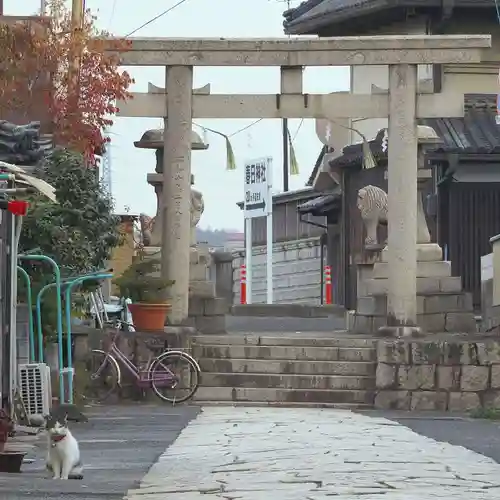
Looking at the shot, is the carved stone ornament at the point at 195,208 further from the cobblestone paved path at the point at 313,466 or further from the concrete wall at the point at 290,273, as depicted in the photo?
the concrete wall at the point at 290,273

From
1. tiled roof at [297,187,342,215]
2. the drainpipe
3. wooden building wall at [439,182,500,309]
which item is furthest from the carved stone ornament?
the drainpipe

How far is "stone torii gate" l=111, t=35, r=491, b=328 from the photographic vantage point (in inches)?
999

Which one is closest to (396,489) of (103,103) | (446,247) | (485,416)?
(485,416)

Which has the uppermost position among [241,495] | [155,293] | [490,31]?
[490,31]

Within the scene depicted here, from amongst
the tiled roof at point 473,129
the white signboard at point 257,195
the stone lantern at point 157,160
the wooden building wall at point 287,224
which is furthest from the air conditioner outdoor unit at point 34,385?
the wooden building wall at point 287,224

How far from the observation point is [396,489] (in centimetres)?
1139

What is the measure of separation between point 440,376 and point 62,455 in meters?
12.7

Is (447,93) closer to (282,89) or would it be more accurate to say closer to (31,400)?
(282,89)

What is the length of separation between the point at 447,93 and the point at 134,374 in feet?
22.1

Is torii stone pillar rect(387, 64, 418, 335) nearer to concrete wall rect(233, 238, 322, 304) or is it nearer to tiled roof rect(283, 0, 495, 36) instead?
tiled roof rect(283, 0, 495, 36)

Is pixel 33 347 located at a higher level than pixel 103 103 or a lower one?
lower

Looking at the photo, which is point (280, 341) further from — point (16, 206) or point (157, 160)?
point (16, 206)

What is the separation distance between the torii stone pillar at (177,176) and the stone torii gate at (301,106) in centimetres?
2

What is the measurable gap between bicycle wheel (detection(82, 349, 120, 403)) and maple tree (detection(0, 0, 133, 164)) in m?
2.97
